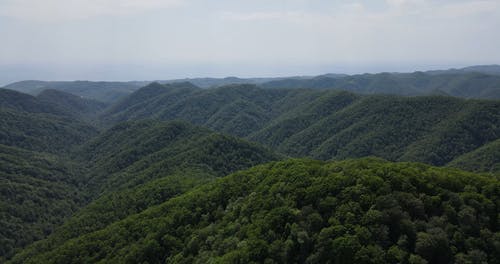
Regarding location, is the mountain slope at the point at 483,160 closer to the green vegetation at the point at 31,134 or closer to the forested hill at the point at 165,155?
the forested hill at the point at 165,155

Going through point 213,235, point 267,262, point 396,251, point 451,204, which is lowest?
point 213,235

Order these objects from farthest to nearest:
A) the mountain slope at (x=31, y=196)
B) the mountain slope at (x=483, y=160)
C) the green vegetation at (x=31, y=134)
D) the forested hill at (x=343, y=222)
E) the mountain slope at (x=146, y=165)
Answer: the green vegetation at (x=31, y=134), the mountain slope at (x=483, y=160), the mountain slope at (x=31, y=196), the mountain slope at (x=146, y=165), the forested hill at (x=343, y=222)

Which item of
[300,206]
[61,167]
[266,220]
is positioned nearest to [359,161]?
[300,206]

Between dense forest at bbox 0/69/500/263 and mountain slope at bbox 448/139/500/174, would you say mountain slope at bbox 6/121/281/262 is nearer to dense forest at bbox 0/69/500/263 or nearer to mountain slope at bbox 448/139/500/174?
dense forest at bbox 0/69/500/263

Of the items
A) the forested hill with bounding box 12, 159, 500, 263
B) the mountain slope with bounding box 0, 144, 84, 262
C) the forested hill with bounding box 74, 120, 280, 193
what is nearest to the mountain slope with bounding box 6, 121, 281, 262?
the forested hill with bounding box 74, 120, 280, 193

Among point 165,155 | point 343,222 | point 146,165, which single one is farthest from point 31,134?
point 343,222

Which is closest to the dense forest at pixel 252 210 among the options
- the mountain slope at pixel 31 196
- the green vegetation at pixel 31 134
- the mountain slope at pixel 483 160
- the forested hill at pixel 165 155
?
the mountain slope at pixel 31 196

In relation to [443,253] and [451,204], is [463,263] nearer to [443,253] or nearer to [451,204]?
[443,253]
